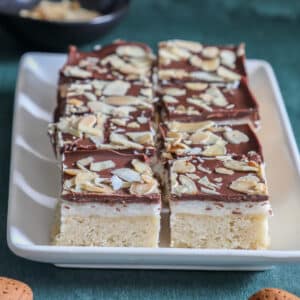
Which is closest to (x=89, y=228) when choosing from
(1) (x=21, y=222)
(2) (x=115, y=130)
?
(1) (x=21, y=222)

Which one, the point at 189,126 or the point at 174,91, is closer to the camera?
the point at 189,126

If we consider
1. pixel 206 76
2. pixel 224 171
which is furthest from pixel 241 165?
pixel 206 76

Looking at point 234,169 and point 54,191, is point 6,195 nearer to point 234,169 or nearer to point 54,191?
point 54,191

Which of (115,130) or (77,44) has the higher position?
(77,44)

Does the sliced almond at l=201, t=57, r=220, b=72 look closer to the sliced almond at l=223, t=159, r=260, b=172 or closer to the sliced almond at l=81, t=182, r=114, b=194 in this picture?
the sliced almond at l=223, t=159, r=260, b=172

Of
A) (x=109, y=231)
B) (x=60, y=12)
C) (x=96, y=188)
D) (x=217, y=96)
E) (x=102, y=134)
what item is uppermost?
(x=60, y=12)

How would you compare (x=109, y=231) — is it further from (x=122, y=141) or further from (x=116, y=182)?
(x=122, y=141)

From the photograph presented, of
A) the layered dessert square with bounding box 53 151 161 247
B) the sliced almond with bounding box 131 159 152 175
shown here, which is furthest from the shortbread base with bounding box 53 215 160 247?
the sliced almond with bounding box 131 159 152 175
